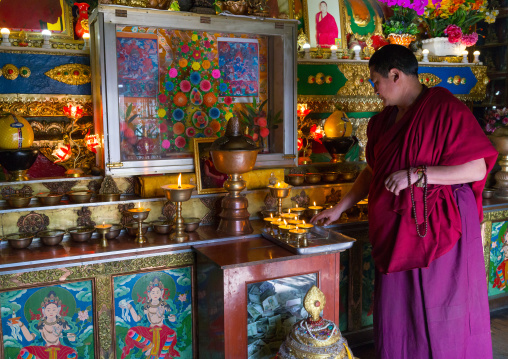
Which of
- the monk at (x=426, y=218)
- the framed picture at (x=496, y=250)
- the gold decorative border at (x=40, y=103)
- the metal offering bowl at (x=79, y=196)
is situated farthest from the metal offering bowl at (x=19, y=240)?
the framed picture at (x=496, y=250)

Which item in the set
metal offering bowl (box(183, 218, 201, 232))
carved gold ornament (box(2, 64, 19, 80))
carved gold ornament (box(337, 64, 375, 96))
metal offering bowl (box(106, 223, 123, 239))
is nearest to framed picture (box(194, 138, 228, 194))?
metal offering bowl (box(183, 218, 201, 232))

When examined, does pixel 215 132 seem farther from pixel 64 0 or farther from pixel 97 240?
pixel 64 0

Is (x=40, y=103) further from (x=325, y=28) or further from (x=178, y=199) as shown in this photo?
(x=325, y=28)

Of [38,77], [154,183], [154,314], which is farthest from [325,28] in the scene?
[154,314]

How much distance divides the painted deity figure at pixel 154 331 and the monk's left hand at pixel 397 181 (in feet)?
3.92

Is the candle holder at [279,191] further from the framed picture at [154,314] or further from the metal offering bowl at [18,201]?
the metal offering bowl at [18,201]

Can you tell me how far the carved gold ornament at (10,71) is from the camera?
114 inches

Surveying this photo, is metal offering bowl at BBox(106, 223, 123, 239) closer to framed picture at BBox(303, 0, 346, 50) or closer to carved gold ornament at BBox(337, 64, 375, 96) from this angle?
carved gold ornament at BBox(337, 64, 375, 96)

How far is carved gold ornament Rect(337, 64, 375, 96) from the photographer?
12.3 feet

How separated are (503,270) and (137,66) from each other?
2.99 meters

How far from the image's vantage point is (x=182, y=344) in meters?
2.42

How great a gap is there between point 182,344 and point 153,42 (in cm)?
163

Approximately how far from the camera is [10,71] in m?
2.90

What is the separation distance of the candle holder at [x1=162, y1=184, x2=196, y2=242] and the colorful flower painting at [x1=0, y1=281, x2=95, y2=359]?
47 cm
